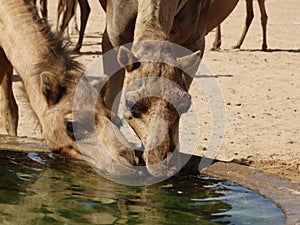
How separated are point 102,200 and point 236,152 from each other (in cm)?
321

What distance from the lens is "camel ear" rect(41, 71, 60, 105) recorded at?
236 inches

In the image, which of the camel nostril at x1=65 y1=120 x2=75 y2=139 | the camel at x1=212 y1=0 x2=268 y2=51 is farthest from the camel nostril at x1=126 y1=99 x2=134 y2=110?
the camel at x1=212 y1=0 x2=268 y2=51

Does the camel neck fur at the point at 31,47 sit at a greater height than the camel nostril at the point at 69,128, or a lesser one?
greater

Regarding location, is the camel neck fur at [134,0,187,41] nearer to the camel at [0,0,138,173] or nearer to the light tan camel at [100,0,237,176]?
the light tan camel at [100,0,237,176]

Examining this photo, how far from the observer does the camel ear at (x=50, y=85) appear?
6.00 meters

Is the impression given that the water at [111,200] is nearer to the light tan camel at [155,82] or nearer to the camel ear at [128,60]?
the light tan camel at [155,82]

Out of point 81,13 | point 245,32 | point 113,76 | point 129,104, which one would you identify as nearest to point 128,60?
point 129,104

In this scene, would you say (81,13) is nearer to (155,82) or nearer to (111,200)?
(155,82)

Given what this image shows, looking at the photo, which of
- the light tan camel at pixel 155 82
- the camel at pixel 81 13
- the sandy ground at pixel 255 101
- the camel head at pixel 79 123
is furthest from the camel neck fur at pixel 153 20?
the camel at pixel 81 13

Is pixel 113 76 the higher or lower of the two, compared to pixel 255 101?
higher

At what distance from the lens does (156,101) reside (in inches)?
236

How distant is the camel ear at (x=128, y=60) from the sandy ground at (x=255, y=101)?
433mm

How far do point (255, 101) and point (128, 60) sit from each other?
558 centimetres

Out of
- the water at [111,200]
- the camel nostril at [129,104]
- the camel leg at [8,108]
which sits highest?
the camel nostril at [129,104]
